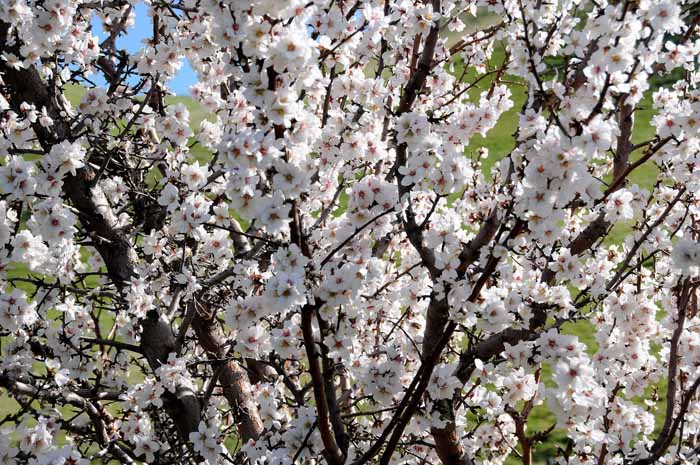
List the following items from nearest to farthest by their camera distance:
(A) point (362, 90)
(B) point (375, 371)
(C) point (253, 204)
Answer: (C) point (253, 204), (B) point (375, 371), (A) point (362, 90)

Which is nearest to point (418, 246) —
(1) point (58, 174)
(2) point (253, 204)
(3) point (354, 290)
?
(3) point (354, 290)

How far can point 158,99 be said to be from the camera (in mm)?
4215

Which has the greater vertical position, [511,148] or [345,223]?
[511,148]

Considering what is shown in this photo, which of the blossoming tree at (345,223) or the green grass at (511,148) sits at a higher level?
the green grass at (511,148)

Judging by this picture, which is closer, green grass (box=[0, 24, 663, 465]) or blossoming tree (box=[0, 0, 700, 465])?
blossoming tree (box=[0, 0, 700, 465])

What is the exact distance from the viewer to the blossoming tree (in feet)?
6.82

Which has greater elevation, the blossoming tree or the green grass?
the green grass

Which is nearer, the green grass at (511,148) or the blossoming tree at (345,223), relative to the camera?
the blossoming tree at (345,223)

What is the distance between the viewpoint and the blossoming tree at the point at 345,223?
2.08m

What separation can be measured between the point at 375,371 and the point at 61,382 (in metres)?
1.62

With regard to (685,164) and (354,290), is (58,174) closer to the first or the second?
(354,290)

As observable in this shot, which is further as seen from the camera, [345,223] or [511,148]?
[511,148]

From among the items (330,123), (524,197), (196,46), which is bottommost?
(524,197)

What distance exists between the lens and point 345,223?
2.87 metres
